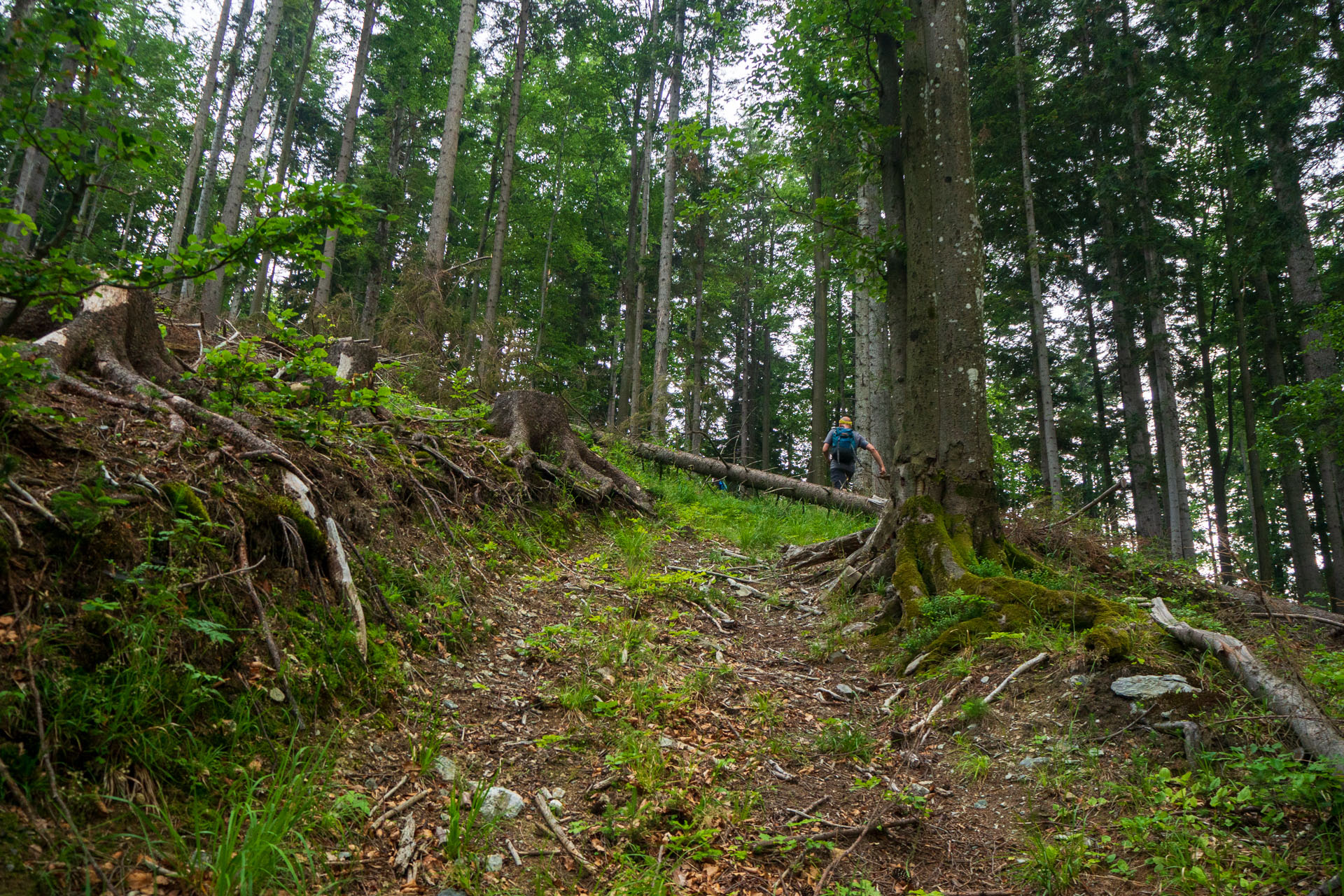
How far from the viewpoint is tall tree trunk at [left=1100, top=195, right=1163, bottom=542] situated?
53.9 feet

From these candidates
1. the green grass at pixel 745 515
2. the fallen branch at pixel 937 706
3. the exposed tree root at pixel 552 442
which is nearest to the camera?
the fallen branch at pixel 937 706

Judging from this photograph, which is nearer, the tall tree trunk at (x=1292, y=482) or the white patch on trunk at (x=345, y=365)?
the white patch on trunk at (x=345, y=365)

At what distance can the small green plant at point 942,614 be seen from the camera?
4.75 m

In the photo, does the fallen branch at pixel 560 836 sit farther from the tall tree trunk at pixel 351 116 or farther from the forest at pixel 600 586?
the tall tree trunk at pixel 351 116

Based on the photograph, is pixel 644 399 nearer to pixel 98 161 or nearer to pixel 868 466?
pixel 868 466

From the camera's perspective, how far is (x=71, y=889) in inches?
69.5

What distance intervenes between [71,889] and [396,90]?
87.0 ft

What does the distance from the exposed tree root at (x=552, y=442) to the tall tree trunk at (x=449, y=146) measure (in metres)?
4.13

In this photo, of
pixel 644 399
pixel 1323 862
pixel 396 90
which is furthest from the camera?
pixel 396 90

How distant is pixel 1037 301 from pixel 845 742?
1609 cm

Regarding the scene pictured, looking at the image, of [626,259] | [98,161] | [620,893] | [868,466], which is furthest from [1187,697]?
[626,259]

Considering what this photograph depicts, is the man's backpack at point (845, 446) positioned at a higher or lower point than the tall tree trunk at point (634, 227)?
lower

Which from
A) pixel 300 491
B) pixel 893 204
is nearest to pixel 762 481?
pixel 893 204

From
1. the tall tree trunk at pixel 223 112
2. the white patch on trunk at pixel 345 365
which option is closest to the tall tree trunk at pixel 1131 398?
the white patch on trunk at pixel 345 365
